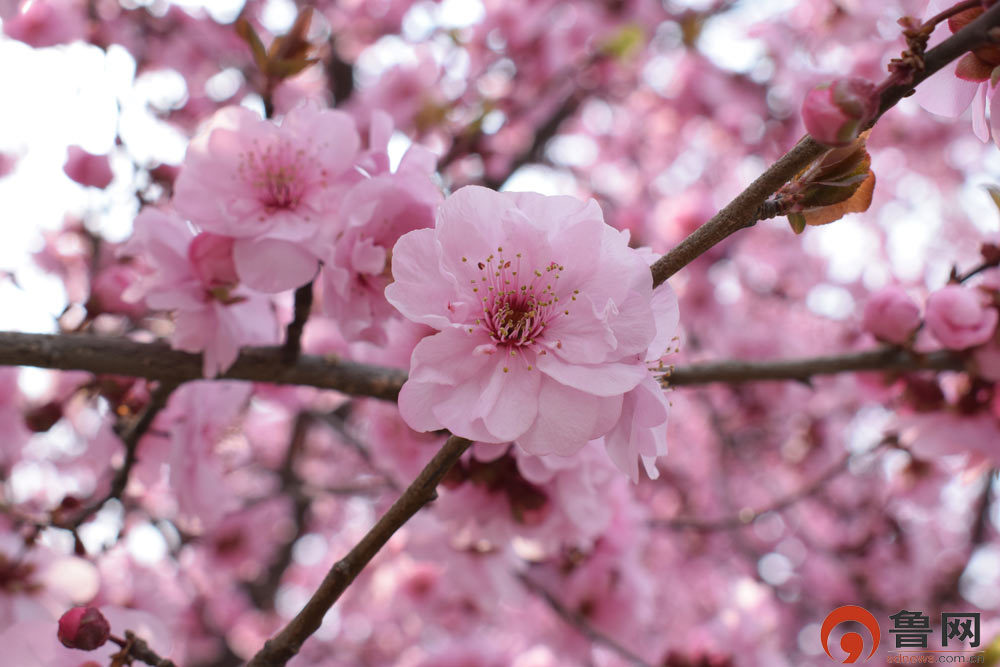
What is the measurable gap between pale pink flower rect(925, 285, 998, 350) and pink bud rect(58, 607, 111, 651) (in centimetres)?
159

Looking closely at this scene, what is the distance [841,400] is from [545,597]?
2.62m

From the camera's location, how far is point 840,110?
726 mm

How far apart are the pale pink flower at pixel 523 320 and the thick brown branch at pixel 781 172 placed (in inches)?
1.9

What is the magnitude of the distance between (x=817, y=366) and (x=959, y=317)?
29 cm

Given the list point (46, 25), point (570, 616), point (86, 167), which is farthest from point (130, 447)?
point (46, 25)

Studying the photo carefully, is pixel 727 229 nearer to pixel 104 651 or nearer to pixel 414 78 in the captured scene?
pixel 104 651

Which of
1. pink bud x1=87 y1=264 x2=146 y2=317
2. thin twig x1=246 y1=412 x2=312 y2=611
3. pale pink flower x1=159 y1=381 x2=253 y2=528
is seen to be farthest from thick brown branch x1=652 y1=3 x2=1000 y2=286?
thin twig x1=246 y1=412 x2=312 y2=611

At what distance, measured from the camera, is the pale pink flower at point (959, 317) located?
1412mm

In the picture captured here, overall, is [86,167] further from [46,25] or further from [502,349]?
[502,349]

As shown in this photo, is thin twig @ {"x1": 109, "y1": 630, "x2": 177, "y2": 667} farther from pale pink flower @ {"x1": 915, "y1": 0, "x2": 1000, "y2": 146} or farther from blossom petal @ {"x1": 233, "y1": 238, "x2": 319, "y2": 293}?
pale pink flower @ {"x1": 915, "y1": 0, "x2": 1000, "y2": 146}

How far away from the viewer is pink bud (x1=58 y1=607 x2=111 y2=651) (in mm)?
999

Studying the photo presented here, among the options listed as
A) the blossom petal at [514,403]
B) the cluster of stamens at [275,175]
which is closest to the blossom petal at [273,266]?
the cluster of stamens at [275,175]

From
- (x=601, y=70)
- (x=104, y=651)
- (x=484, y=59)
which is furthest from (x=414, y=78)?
(x=104, y=651)

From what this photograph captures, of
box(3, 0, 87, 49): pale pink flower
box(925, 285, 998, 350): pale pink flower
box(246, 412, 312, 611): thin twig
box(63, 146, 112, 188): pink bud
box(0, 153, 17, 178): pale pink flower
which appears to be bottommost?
box(246, 412, 312, 611): thin twig
